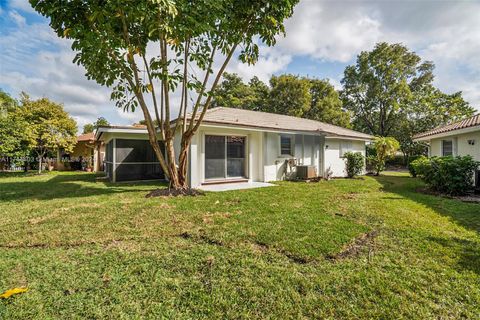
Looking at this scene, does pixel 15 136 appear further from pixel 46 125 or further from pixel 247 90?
pixel 247 90

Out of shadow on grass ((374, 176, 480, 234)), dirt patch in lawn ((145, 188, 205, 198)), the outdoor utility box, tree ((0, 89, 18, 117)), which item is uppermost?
tree ((0, 89, 18, 117))

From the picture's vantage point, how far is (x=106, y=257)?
126 inches

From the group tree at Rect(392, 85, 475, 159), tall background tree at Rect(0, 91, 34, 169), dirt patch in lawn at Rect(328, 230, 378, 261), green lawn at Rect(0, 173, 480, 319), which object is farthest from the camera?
tree at Rect(392, 85, 475, 159)

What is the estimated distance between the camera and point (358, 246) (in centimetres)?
359

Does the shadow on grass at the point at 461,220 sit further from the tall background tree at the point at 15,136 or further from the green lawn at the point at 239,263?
the tall background tree at the point at 15,136

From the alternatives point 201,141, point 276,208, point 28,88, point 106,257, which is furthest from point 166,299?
point 28,88

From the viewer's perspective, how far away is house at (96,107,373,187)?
9.62m

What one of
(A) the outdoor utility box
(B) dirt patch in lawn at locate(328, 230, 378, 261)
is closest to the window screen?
(A) the outdoor utility box

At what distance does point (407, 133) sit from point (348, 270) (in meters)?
30.3

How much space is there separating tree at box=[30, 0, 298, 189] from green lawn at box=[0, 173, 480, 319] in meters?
3.86

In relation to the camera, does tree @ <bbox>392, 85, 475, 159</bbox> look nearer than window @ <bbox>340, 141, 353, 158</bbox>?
No

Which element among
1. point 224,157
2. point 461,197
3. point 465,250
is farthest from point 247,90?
point 465,250

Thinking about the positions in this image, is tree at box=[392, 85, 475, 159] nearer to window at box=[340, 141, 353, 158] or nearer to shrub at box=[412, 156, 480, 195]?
window at box=[340, 141, 353, 158]

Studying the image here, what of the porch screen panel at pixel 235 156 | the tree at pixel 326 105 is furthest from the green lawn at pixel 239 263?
the tree at pixel 326 105
